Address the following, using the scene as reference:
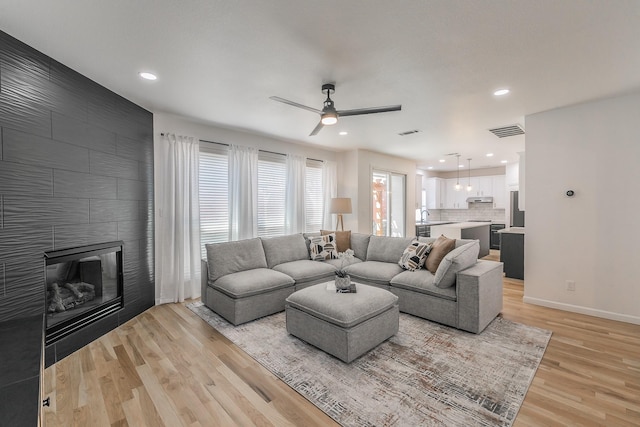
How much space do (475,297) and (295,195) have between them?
3.52 meters

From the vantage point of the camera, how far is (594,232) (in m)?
3.50

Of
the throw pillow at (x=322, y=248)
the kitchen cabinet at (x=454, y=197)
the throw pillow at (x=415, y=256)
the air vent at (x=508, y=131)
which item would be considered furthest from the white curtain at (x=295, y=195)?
the kitchen cabinet at (x=454, y=197)

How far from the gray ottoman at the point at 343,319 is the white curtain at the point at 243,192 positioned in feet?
6.89

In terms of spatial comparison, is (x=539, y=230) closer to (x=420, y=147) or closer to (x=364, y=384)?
(x=420, y=147)

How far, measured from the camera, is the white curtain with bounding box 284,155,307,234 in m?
5.43

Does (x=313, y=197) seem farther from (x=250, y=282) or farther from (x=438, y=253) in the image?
(x=438, y=253)

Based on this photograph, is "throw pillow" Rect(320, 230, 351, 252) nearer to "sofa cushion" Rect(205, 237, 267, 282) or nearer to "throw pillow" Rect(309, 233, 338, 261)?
"throw pillow" Rect(309, 233, 338, 261)

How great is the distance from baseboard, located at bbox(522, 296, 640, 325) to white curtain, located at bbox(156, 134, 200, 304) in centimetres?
491

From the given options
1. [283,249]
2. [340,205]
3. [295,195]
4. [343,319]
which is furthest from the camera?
[340,205]

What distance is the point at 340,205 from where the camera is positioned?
5648 millimetres

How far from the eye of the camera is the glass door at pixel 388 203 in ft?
22.6

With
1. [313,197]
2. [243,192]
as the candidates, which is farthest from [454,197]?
[243,192]

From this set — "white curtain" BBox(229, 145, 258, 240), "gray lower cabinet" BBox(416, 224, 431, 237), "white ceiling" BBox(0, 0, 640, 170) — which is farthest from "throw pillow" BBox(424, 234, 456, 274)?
"gray lower cabinet" BBox(416, 224, 431, 237)

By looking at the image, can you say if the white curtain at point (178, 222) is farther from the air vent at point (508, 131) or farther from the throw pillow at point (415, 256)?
the air vent at point (508, 131)
